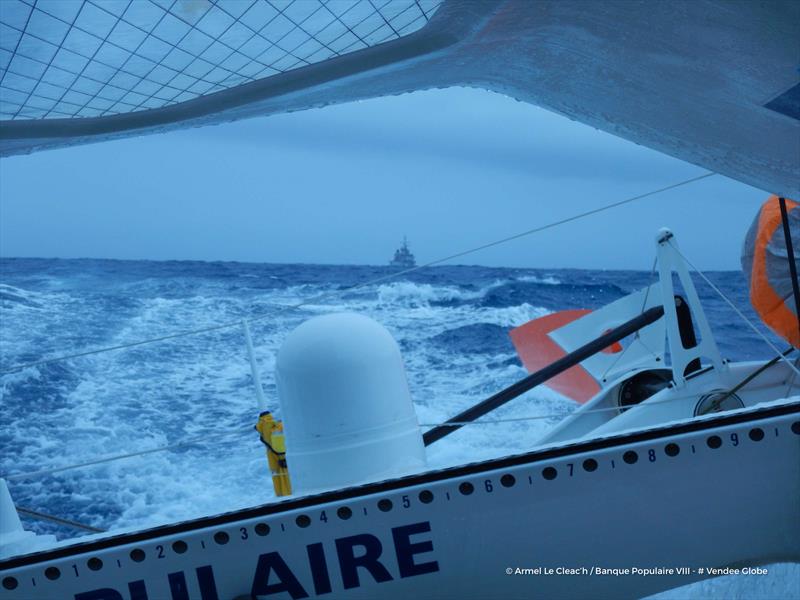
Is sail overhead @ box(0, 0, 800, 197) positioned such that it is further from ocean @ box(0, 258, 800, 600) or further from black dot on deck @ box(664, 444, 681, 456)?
ocean @ box(0, 258, 800, 600)

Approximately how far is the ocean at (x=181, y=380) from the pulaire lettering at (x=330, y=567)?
0.50 ft

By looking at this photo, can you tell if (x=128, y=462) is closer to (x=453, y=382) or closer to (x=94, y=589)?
(x=453, y=382)

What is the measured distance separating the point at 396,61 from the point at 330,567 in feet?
3.29

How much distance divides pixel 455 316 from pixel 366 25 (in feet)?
26.9

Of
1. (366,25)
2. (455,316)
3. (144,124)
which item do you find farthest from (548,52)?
(455,316)

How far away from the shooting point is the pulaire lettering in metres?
1.51

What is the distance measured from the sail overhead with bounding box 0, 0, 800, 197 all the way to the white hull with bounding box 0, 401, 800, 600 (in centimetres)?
57

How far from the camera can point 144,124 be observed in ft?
4.21

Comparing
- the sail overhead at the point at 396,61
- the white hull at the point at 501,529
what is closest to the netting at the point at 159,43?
the sail overhead at the point at 396,61

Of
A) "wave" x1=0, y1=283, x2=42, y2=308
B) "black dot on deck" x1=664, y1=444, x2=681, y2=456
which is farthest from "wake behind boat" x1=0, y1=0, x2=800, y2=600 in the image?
"wave" x1=0, y1=283, x2=42, y2=308

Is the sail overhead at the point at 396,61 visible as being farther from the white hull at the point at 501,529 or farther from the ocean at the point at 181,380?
the ocean at the point at 181,380

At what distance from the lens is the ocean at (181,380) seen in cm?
462

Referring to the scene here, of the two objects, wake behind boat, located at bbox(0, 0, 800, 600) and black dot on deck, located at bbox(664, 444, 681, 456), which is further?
black dot on deck, located at bbox(664, 444, 681, 456)

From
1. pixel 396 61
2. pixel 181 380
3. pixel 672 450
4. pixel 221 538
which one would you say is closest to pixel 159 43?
pixel 396 61
